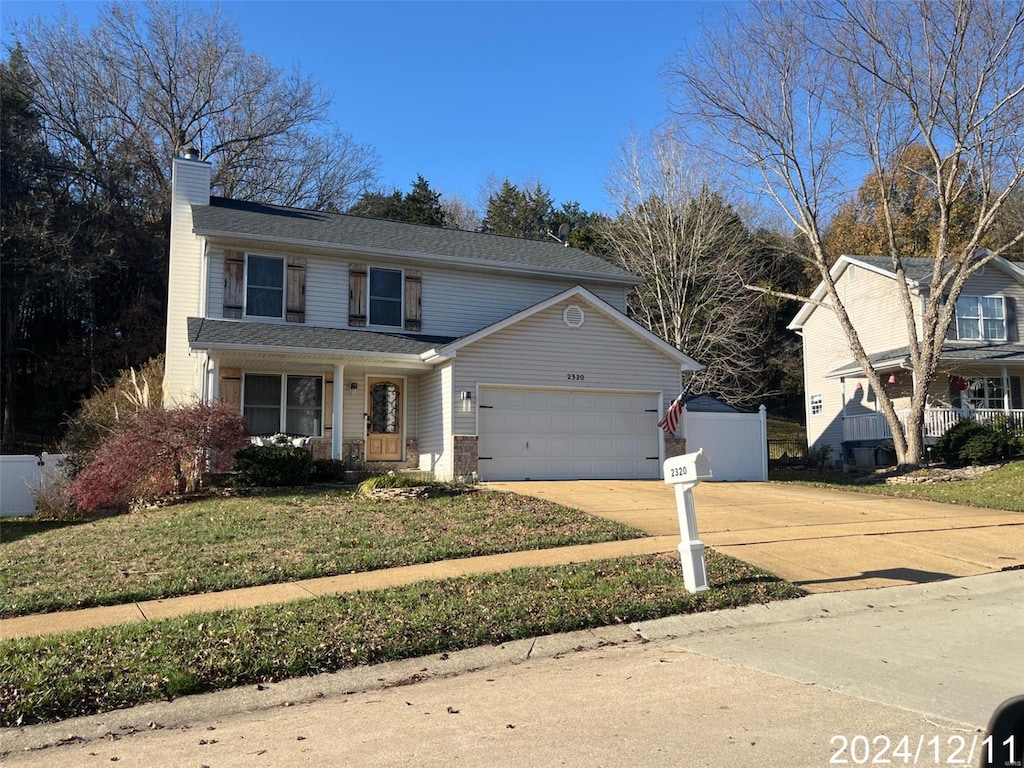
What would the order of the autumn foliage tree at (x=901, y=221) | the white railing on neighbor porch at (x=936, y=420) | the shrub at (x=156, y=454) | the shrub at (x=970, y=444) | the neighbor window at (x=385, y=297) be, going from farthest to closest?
the autumn foliage tree at (x=901, y=221), the white railing on neighbor porch at (x=936, y=420), the shrub at (x=970, y=444), the neighbor window at (x=385, y=297), the shrub at (x=156, y=454)

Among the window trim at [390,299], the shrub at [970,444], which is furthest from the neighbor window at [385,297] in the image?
the shrub at [970,444]

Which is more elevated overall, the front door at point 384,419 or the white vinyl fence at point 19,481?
the front door at point 384,419

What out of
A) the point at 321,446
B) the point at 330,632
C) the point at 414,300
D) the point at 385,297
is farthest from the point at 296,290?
the point at 330,632

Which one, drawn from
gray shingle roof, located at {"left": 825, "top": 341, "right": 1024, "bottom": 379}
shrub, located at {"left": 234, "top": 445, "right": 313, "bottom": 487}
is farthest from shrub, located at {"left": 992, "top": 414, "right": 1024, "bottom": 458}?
shrub, located at {"left": 234, "top": 445, "right": 313, "bottom": 487}

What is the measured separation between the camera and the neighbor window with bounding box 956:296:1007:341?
25812 millimetres

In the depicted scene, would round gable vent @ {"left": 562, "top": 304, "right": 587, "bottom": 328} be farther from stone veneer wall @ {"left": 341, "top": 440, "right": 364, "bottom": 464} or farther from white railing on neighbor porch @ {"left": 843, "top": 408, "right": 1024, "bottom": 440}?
white railing on neighbor porch @ {"left": 843, "top": 408, "right": 1024, "bottom": 440}

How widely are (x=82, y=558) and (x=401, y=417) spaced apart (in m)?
10.4

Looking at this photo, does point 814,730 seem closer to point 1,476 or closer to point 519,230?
point 1,476

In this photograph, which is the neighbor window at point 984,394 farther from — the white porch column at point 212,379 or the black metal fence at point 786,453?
the white porch column at point 212,379

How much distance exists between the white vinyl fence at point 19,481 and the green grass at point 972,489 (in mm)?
16837

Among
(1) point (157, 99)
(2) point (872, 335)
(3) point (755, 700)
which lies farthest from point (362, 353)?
(1) point (157, 99)

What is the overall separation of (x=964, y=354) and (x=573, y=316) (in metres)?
14.1

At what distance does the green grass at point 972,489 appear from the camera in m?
14.4

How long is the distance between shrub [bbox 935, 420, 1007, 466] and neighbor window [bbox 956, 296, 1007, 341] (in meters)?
5.71
